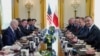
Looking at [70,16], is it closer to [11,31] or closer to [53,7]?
[53,7]

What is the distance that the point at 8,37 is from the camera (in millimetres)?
4734

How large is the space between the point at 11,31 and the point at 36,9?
1.22m

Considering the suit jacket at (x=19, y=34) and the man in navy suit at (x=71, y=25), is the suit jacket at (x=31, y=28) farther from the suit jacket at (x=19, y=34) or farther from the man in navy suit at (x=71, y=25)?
the man in navy suit at (x=71, y=25)

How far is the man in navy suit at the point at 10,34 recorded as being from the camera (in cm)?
460

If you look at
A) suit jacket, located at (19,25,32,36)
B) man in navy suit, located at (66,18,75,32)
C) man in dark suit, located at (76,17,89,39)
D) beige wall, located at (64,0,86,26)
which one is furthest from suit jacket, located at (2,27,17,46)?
beige wall, located at (64,0,86,26)

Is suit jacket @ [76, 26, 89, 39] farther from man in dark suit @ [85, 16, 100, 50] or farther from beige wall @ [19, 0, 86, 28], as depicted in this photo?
beige wall @ [19, 0, 86, 28]

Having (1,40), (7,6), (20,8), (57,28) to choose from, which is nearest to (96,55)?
(1,40)

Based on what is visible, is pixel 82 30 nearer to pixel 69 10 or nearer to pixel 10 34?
pixel 69 10

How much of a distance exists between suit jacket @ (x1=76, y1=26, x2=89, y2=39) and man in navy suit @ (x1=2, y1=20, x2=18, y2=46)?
145 centimetres

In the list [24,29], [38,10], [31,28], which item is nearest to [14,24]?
[24,29]

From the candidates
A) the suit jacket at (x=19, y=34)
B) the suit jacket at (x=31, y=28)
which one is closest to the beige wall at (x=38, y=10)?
the suit jacket at (x=31, y=28)

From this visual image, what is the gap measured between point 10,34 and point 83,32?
184 centimetres

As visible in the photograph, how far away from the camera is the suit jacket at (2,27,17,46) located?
4594 millimetres

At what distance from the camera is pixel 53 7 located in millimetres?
6969
